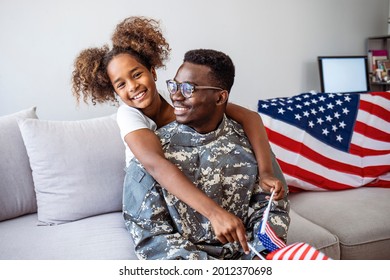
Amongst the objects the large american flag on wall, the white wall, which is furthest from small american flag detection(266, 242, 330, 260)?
the white wall

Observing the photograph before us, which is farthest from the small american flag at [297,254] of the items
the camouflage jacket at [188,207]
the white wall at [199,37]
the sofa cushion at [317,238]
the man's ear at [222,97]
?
the white wall at [199,37]

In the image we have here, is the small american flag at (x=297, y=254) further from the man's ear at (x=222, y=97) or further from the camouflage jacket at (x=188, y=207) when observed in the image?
the man's ear at (x=222, y=97)

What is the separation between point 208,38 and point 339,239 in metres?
1.51

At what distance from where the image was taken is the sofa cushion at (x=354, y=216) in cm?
147

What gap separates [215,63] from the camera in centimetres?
98

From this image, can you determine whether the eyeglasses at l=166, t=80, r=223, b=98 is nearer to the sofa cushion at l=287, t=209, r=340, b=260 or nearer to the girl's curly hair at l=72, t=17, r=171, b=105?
the girl's curly hair at l=72, t=17, r=171, b=105

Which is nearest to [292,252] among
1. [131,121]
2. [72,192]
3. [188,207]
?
[188,207]

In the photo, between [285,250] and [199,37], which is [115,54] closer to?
[285,250]

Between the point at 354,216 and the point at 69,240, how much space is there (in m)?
1.14

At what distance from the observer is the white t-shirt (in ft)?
3.66

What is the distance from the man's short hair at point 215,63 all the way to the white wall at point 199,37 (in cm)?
128

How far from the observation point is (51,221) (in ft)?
4.74
